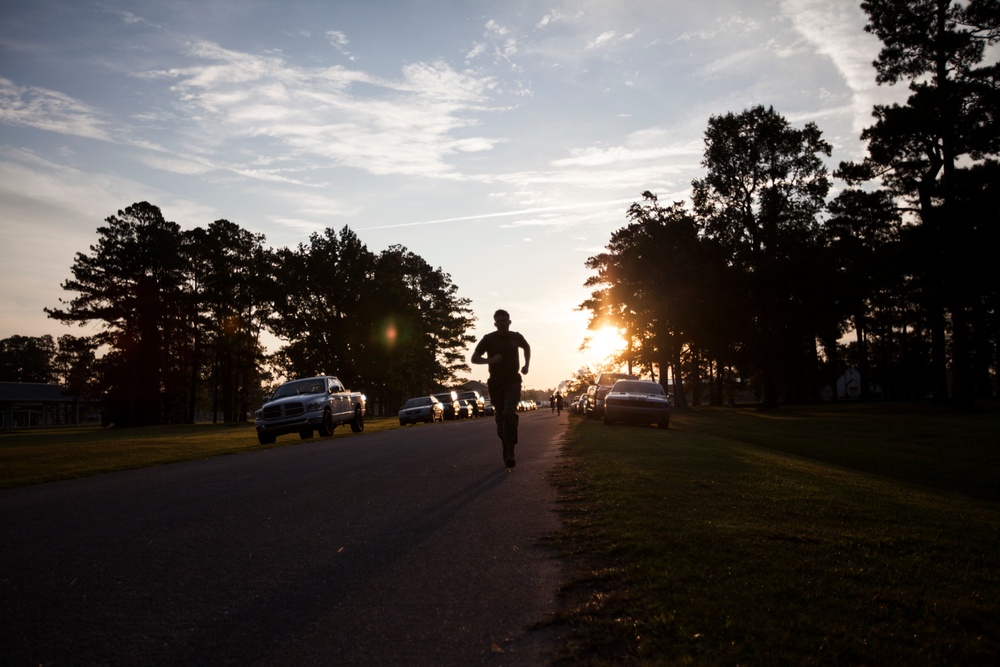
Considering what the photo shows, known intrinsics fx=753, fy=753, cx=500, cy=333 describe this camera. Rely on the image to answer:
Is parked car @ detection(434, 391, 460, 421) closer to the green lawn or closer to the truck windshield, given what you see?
the truck windshield

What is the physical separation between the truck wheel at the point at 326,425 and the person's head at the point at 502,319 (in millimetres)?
14672

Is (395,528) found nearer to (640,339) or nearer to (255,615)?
(255,615)

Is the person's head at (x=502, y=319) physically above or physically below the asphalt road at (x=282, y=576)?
above

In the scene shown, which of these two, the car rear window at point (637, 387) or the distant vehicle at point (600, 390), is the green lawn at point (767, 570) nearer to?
the car rear window at point (637, 387)

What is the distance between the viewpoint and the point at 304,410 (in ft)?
78.1

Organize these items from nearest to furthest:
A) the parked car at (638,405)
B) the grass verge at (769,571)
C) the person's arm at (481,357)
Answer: the grass verge at (769,571), the person's arm at (481,357), the parked car at (638,405)

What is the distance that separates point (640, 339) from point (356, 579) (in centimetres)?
5502

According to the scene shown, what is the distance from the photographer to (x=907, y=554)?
5.47 meters

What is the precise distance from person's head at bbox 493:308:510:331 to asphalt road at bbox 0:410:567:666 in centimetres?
262

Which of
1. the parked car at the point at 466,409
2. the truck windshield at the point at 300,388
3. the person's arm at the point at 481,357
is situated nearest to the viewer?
the person's arm at the point at 481,357

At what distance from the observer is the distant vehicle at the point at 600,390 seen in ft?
117

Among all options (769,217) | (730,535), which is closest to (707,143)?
(769,217)

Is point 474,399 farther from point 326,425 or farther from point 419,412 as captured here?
point 326,425

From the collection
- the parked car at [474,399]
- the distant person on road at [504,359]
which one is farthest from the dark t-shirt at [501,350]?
the parked car at [474,399]
